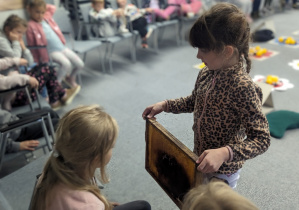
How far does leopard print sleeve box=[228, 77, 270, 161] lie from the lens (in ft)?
3.13

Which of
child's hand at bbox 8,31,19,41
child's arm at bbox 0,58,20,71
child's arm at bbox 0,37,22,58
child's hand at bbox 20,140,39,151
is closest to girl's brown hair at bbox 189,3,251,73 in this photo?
child's hand at bbox 20,140,39,151

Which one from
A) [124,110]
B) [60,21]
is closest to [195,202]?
[124,110]

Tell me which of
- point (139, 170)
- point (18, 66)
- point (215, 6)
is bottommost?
point (139, 170)

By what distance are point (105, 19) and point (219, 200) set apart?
3509 millimetres

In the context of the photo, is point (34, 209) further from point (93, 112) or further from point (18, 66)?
point (18, 66)

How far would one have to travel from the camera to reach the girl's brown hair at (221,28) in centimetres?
95

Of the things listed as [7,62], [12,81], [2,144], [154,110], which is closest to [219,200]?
[154,110]

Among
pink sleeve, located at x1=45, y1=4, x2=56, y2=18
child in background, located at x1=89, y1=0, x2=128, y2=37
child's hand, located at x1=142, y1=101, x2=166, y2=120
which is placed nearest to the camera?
child's hand, located at x1=142, y1=101, x2=166, y2=120

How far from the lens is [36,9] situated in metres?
3.07

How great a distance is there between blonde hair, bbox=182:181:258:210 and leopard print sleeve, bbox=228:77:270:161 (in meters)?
0.33

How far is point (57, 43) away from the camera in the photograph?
327 cm

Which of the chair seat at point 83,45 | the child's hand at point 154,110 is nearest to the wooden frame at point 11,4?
the chair seat at point 83,45

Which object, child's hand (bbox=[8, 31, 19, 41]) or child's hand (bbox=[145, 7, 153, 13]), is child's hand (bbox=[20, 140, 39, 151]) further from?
child's hand (bbox=[145, 7, 153, 13])

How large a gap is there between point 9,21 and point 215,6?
2.44 meters
